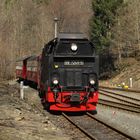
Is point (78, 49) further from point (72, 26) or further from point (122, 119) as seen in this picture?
point (72, 26)

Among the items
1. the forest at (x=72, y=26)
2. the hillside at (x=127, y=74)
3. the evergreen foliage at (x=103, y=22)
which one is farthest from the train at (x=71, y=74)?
the evergreen foliage at (x=103, y=22)

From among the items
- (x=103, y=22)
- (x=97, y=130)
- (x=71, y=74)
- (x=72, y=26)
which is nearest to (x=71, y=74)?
(x=71, y=74)

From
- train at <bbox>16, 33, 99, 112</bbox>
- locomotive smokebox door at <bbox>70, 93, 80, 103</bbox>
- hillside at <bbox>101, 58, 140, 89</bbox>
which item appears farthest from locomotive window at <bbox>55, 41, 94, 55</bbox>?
hillside at <bbox>101, 58, 140, 89</bbox>

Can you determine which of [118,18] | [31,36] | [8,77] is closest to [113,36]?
[118,18]

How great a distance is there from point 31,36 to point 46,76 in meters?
64.2

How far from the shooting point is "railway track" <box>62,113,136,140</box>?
1182cm

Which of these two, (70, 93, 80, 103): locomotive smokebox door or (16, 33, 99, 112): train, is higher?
(16, 33, 99, 112): train

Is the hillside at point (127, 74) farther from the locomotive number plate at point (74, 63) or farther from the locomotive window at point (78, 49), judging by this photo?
the locomotive number plate at point (74, 63)

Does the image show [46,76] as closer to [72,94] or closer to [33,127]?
[72,94]

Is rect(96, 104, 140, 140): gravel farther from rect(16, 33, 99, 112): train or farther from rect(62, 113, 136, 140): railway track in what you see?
rect(16, 33, 99, 112): train

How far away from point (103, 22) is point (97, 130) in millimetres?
34332

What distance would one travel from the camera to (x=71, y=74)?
16.8m

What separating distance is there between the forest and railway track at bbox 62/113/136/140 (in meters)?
26.5

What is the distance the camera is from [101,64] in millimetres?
49938
